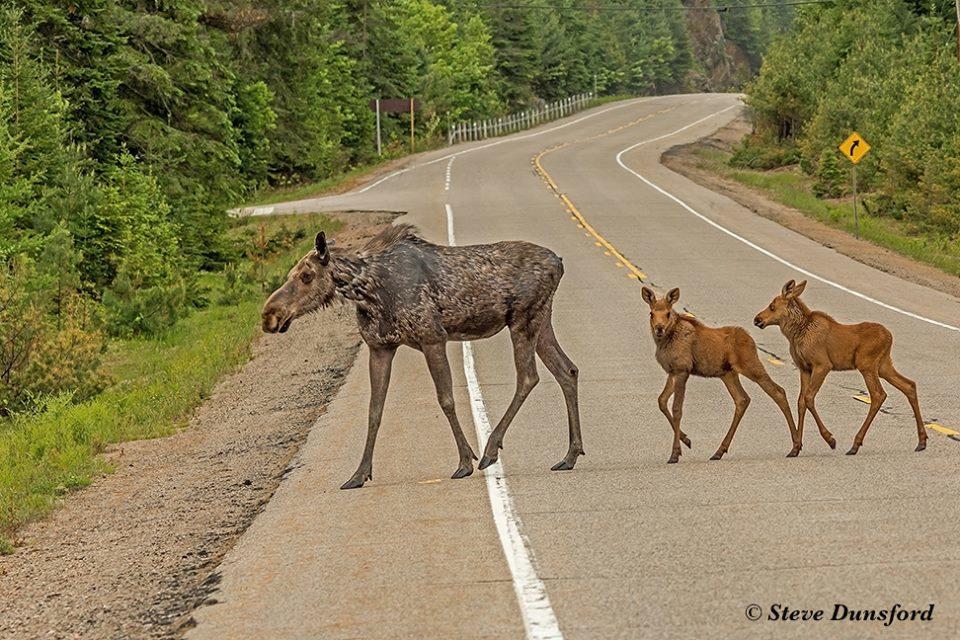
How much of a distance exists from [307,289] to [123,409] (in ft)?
29.3

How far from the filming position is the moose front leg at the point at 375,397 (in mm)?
11750

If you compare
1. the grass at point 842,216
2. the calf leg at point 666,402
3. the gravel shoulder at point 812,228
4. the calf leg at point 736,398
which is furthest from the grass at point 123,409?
the grass at point 842,216

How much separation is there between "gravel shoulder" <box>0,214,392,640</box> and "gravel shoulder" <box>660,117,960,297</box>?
55.5ft

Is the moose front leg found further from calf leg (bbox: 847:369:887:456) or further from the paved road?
calf leg (bbox: 847:369:887:456)

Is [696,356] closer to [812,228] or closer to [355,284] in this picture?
[355,284]

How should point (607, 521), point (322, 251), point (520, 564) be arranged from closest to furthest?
point (520, 564)
point (607, 521)
point (322, 251)

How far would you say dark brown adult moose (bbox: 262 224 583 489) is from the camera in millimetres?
11734

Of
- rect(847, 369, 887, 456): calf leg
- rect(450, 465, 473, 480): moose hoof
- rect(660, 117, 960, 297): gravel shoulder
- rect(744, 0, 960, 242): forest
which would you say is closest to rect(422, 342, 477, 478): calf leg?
rect(450, 465, 473, 480): moose hoof

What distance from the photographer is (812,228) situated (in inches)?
1666

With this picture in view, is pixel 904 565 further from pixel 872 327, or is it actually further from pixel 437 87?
pixel 437 87

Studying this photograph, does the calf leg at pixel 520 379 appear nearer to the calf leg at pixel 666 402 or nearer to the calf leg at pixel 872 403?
the calf leg at pixel 666 402

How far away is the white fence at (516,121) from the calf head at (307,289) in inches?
3022

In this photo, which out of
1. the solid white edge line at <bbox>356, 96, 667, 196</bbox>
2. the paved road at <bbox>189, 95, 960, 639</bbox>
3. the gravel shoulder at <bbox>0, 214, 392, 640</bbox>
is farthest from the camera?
the solid white edge line at <bbox>356, 96, 667, 196</bbox>

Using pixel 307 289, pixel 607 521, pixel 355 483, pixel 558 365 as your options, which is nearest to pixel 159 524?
pixel 355 483
